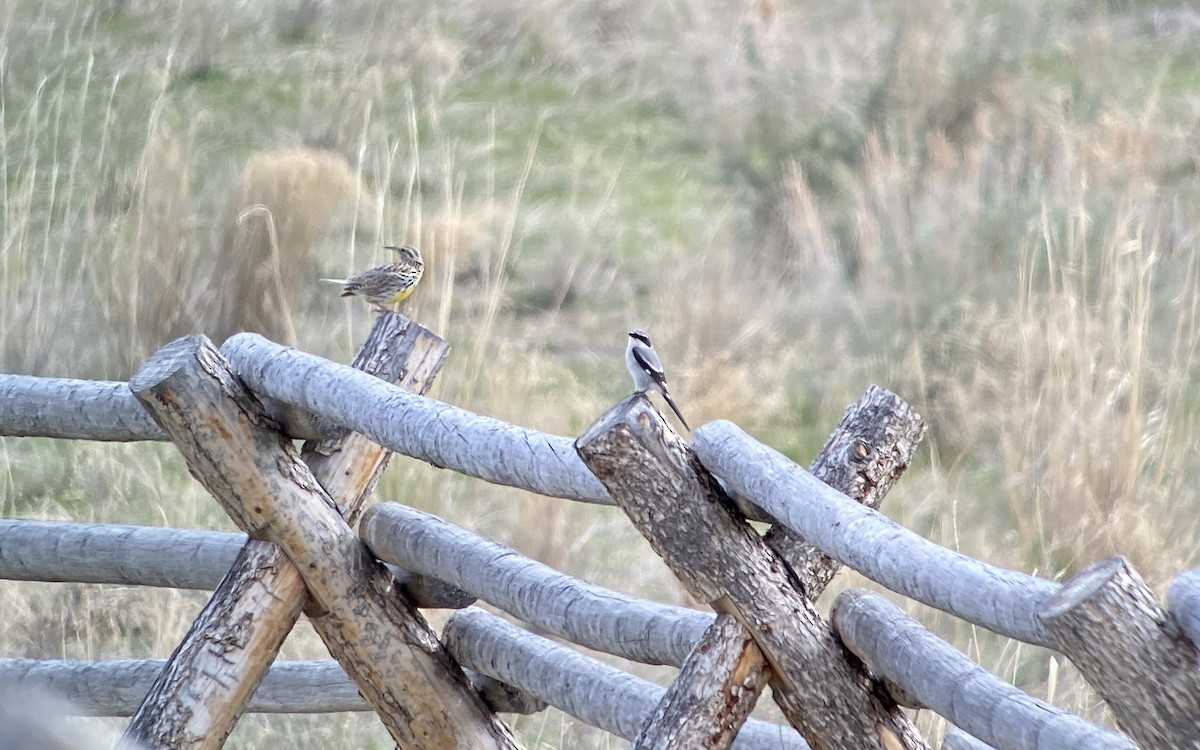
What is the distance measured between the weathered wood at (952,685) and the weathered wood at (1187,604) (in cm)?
32

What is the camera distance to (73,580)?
3291 millimetres

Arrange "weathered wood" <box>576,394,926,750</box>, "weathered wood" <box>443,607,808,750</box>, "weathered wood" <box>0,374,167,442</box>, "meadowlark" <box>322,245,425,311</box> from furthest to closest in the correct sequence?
"meadowlark" <box>322,245,425,311</box> < "weathered wood" <box>0,374,167,442</box> < "weathered wood" <box>443,607,808,750</box> < "weathered wood" <box>576,394,926,750</box>

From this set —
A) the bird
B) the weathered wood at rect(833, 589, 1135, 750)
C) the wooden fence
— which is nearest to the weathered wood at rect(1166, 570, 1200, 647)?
the wooden fence

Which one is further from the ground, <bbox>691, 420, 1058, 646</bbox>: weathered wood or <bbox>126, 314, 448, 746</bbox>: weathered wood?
<bbox>691, 420, 1058, 646</bbox>: weathered wood

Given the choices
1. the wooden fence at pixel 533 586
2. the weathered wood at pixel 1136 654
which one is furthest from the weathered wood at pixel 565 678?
the weathered wood at pixel 1136 654

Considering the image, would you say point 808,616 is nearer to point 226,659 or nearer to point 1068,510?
point 226,659

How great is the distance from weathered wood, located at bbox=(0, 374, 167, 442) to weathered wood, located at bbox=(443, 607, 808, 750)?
2.30 ft

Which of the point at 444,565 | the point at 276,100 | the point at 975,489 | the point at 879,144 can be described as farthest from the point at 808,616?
the point at 276,100

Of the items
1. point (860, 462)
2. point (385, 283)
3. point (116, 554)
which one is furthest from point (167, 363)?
point (385, 283)

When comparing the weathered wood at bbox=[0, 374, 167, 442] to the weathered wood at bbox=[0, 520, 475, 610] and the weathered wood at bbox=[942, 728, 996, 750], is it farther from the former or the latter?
the weathered wood at bbox=[942, 728, 996, 750]

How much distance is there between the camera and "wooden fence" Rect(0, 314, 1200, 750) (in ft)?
5.98

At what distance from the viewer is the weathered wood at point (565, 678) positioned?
8.71 feet

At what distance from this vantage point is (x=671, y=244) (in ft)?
26.8

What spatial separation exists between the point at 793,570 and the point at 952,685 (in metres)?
0.33
